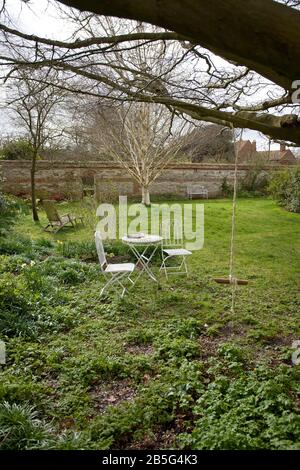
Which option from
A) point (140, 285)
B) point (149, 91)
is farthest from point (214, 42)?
point (140, 285)

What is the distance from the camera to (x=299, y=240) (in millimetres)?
9328

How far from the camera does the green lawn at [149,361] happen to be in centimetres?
255

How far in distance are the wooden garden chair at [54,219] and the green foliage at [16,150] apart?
27.4 ft

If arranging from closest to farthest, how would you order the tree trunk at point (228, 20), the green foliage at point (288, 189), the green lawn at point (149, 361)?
the tree trunk at point (228, 20) → the green lawn at point (149, 361) → the green foliage at point (288, 189)

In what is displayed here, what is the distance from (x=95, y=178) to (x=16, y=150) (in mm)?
5136

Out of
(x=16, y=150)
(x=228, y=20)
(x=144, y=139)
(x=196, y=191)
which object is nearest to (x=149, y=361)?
(x=228, y=20)

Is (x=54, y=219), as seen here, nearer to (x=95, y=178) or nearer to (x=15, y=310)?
(x=95, y=178)

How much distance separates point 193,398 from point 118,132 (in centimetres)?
1346

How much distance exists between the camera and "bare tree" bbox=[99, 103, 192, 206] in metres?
14.4

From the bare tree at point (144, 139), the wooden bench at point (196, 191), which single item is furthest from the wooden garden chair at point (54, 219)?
the wooden bench at point (196, 191)

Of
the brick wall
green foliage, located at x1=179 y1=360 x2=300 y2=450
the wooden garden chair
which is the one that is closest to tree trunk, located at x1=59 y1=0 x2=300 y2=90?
green foliage, located at x1=179 y1=360 x2=300 y2=450

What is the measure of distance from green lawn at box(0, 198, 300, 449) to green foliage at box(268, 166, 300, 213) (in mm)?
7997

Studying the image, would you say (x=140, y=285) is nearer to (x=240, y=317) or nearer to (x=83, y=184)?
(x=240, y=317)

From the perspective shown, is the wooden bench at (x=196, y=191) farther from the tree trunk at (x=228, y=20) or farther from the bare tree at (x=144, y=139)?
the tree trunk at (x=228, y=20)
